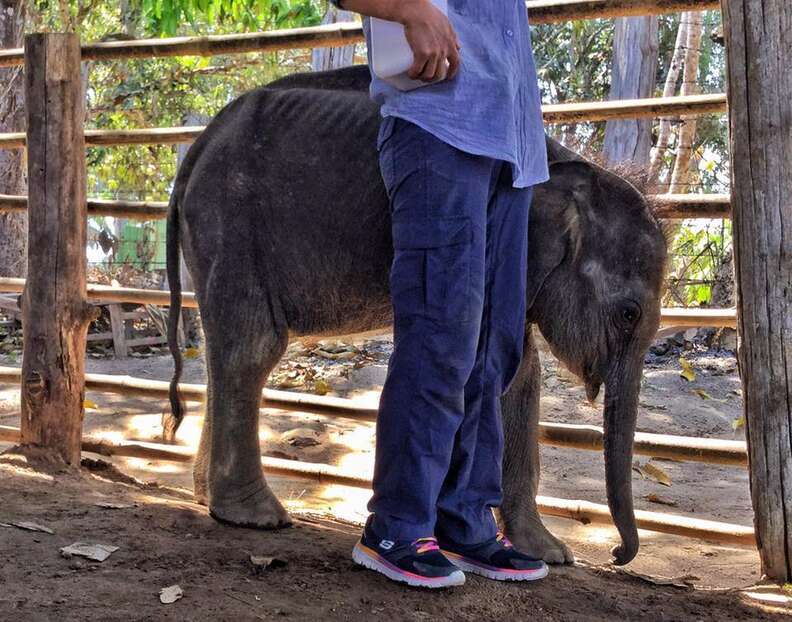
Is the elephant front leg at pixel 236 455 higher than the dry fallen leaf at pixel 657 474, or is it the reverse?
the elephant front leg at pixel 236 455

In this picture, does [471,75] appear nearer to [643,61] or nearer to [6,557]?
[6,557]

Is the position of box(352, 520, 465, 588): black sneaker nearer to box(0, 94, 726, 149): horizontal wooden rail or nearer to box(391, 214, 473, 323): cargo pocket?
box(391, 214, 473, 323): cargo pocket

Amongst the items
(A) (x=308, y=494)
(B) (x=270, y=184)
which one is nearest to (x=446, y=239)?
(B) (x=270, y=184)

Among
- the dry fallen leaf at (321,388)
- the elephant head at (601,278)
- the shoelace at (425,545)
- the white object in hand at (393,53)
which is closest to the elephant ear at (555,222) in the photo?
the elephant head at (601,278)

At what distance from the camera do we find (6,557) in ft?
7.34

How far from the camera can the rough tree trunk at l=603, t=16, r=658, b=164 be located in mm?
9672

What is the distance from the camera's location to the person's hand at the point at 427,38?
2.04 metres

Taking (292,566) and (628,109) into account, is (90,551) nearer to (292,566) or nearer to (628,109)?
(292,566)

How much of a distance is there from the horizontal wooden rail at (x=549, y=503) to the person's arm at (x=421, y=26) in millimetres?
1751

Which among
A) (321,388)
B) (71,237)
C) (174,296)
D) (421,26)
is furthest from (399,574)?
(321,388)

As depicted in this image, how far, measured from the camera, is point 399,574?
2137 millimetres

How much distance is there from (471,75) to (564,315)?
76 cm

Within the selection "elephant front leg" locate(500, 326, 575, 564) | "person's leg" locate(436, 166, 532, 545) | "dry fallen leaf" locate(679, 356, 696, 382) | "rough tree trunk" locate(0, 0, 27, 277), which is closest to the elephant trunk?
"elephant front leg" locate(500, 326, 575, 564)

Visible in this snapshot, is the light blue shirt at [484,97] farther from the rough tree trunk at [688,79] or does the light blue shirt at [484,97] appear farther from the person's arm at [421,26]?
the rough tree trunk at [688,79]
